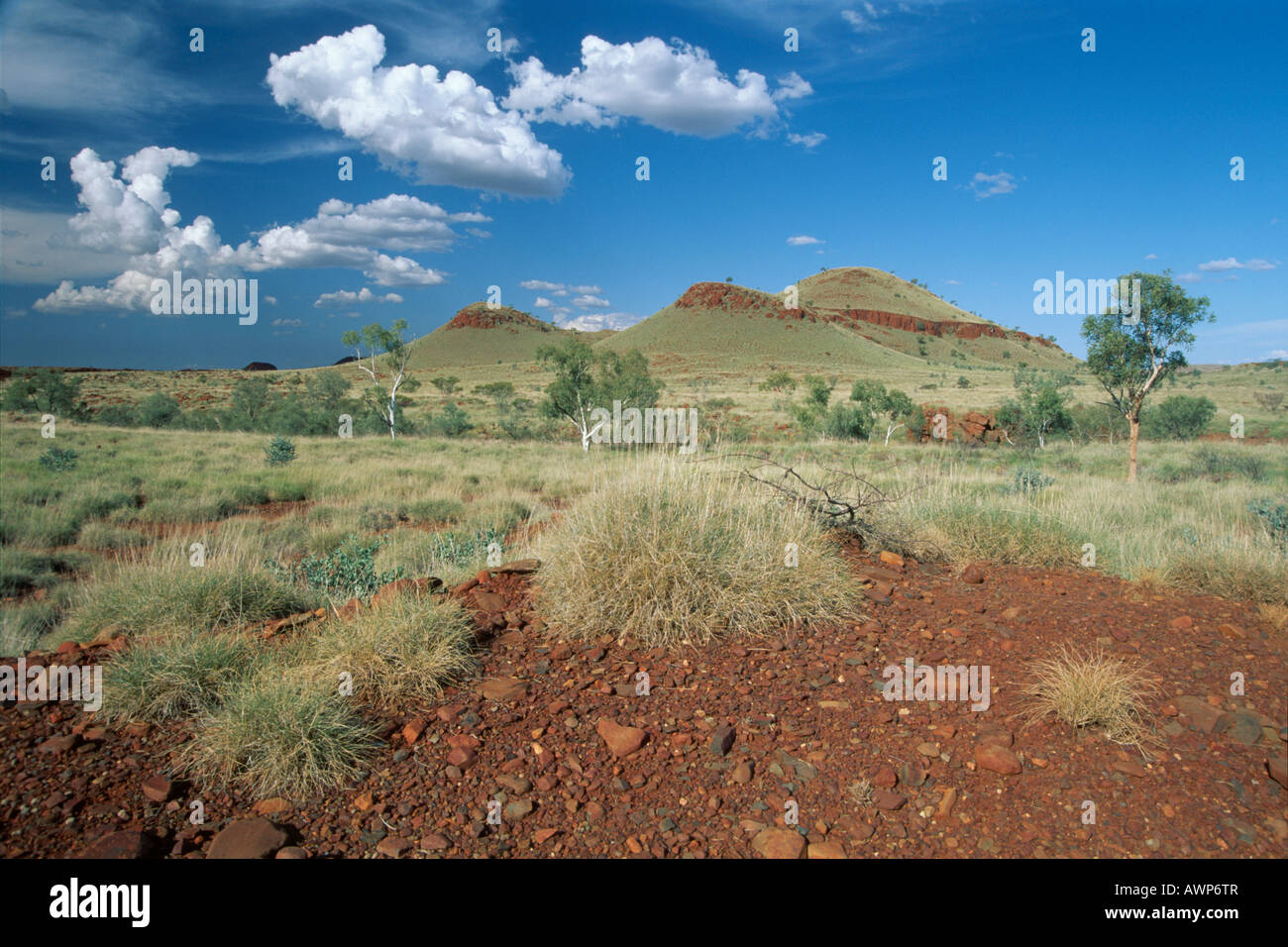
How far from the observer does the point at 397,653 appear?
3633 mm

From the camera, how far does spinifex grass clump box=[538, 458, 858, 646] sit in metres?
4.13

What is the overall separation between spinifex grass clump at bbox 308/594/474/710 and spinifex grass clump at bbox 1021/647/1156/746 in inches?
116

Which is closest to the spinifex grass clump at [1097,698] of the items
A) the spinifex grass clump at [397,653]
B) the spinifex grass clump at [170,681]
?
the spinifex grass clump at [397,653]

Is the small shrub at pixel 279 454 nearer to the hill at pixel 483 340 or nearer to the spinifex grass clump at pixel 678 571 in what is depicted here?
the spinifex grass clump at pixel 678 571

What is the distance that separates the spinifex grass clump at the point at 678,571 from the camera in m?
4.13

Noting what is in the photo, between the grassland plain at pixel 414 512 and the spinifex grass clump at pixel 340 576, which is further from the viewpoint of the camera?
the spinifex grass clump at pixel 340 576

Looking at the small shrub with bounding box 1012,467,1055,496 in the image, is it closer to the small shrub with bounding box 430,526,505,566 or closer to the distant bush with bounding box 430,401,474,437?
the small shrub with bounding box 430,526,505,566

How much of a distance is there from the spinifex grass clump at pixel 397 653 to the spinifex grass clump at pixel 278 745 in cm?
34

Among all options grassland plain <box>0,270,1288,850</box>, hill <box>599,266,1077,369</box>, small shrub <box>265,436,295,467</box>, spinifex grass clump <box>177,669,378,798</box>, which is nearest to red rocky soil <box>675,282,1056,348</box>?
hill <box>599,266,1077,369</box>

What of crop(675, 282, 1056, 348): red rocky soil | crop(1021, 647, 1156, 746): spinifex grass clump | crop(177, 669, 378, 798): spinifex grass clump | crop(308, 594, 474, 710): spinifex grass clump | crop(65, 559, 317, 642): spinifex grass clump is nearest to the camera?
crop(177, 669, 378, 798): spinifex grass clump

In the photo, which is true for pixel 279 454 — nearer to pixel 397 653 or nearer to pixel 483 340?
pixel 397 653

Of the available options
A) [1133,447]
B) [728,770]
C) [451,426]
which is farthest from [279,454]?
[1133,447]
